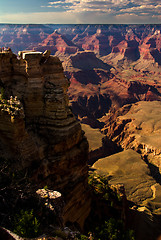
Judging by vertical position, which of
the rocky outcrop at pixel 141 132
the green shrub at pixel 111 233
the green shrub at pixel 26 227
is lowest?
the rocky outcrop at pixel 141 132

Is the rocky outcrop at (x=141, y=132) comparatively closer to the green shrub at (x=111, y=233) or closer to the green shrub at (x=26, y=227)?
the green shrub at (x=111, y=233)

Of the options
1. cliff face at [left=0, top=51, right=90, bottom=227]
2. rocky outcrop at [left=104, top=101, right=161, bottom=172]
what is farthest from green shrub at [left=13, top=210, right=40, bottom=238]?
rocky outcrop at [left=104, top=101, right=161, bottom=172]

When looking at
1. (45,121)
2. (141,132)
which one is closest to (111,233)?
(45,121)

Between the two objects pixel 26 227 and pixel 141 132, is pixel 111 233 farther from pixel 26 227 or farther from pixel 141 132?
pixel 141 132

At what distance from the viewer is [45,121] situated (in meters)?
19.7

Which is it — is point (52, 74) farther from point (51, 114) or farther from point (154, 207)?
point (154, 207)

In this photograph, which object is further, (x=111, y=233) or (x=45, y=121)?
(x=111, y=233)

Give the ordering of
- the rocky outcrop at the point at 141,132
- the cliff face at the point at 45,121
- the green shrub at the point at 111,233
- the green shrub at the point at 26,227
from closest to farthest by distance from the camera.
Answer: the green shrub at the point at 26,227 → the cliff face at the point at 45,121 → the green shrub at the point at 111,233 → the rocky outcrop at the point at 141,132

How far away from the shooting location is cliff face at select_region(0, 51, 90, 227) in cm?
1898

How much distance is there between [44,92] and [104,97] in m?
113

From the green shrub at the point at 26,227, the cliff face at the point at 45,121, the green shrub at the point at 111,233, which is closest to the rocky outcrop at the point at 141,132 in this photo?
the green shrub at the point at 111,233

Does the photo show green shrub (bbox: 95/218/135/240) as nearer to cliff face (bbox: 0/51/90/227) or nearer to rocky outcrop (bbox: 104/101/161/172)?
cliff face (bbox: 0/51/90/227)

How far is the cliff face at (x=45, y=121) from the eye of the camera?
19.0 m

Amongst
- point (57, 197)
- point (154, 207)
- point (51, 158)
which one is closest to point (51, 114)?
point (51, 158)
